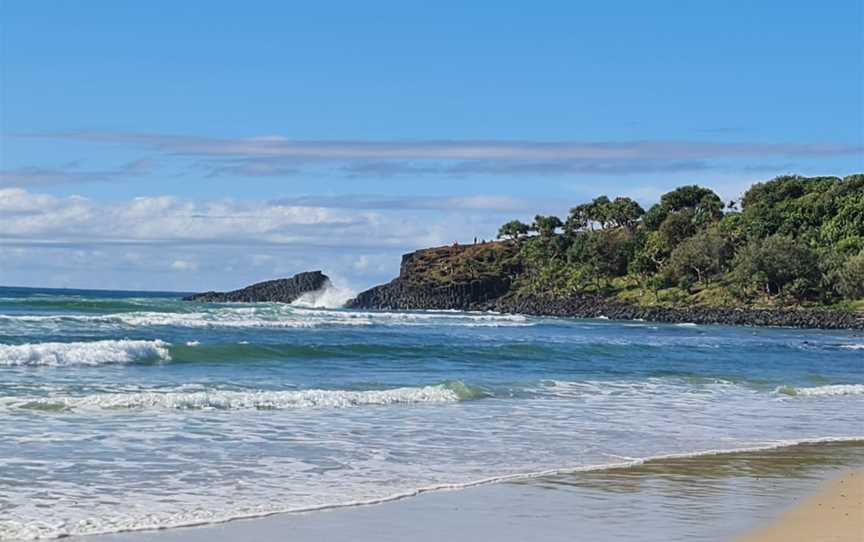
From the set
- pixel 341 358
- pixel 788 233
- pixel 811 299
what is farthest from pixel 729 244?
pixel 341 358

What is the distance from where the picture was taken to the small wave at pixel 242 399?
61.3 feet

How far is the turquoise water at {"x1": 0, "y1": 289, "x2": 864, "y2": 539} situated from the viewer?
12.0 meters

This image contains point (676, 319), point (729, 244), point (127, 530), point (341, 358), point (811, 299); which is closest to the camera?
point (127, 530)

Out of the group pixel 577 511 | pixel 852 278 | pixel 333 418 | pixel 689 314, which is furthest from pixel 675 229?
pixel 577 511

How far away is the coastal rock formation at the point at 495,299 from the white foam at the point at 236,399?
58399 mm

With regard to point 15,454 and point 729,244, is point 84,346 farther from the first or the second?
point 729,244

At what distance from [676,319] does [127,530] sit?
74.2 meters

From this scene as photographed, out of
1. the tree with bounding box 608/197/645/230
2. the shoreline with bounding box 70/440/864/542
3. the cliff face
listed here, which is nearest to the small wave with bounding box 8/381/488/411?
the shoreline with bounding box 70/440/864/542

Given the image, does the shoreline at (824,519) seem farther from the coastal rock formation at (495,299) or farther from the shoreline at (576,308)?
the coastal rock formation at (495,299)

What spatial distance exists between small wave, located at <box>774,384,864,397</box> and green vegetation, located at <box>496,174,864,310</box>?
59.5 metres

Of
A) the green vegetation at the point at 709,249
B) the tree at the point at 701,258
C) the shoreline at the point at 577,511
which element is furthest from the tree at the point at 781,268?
the shoreline at the point at 577,511

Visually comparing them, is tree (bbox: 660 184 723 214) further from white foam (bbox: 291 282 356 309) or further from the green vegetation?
white foam (bbox: 291 282 356 309)

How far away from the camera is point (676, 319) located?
8125 centimetres

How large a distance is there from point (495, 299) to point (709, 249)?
95.6 ft
